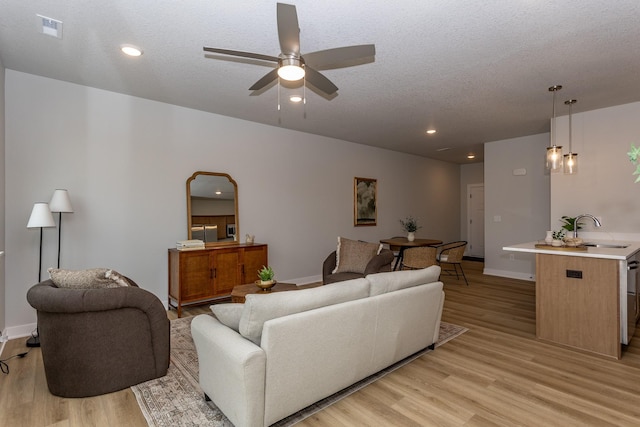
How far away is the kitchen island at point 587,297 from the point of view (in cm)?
289

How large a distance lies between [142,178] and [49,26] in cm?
192

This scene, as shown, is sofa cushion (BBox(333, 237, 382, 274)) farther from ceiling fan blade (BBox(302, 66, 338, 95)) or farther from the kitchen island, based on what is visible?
ceiling fan blade (BBox(302, 66, 338, 95))

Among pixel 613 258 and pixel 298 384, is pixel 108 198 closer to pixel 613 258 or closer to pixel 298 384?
pixel 298 384

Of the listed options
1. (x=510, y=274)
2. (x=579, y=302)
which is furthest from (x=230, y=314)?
(x=510, y=274)

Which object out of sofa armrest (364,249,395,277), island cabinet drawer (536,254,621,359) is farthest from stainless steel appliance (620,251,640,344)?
sofa armrest (364,249,395,277)

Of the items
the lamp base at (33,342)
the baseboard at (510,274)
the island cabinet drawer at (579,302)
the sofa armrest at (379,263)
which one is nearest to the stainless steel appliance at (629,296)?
the island cabinet drawer at (579,302)

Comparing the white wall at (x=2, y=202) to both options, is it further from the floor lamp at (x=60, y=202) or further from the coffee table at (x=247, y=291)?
the coffee table at (x=247, y=291)

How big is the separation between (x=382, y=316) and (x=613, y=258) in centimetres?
220

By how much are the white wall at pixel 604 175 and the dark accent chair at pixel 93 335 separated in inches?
220

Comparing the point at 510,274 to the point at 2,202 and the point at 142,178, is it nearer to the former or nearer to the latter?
the point at 142,178

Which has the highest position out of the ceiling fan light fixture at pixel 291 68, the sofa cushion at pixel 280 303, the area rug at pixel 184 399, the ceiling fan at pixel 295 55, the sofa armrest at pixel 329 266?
the ceiling fan at pixel 295 55

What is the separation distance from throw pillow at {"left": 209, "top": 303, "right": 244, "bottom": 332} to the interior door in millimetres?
8511

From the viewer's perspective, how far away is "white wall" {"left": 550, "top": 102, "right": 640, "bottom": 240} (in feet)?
14.1

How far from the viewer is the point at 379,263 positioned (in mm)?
4227
